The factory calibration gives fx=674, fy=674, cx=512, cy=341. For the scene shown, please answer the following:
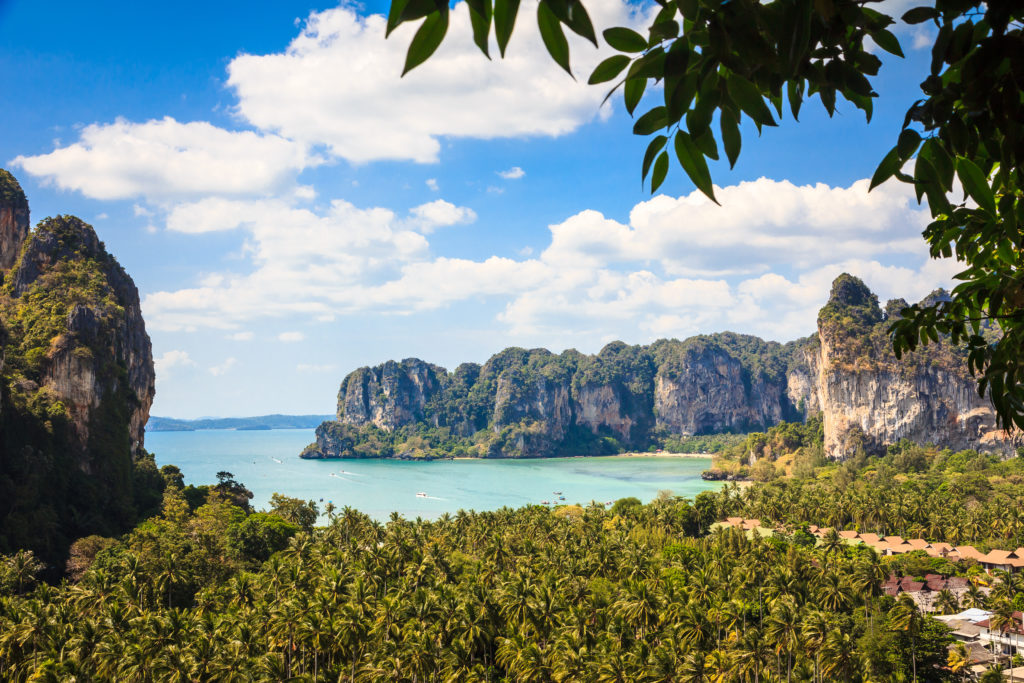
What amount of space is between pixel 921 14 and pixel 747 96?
39cm

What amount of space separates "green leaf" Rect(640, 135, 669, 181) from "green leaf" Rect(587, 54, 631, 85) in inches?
4.6

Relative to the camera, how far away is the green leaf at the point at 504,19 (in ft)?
2.84

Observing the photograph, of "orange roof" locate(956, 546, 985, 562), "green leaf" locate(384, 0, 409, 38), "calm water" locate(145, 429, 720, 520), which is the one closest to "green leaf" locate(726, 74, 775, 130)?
"green leaf" locate(384, 0, 409, 38)

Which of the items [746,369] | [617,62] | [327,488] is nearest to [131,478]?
[327,488]

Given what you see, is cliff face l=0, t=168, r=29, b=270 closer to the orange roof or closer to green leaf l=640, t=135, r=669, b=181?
green leaf l=640, t=135, r=669, b=181

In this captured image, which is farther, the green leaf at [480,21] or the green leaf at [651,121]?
the green leaf at [651,121]

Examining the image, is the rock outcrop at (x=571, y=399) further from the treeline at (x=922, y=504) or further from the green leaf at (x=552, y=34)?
the green leaf at (x=552, y=34)

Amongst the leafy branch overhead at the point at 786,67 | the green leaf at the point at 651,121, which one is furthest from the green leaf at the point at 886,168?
the green leaf at the point at 651,121

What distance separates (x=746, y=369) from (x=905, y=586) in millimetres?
119129

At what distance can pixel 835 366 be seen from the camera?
81.4 metres

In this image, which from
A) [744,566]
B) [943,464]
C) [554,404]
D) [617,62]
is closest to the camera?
[617,62]

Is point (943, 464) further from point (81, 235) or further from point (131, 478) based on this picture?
point (81, 235)

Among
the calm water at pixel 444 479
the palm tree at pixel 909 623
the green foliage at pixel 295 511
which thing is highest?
the green foliage at pixel 295 511

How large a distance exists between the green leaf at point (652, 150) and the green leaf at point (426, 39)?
0.37m
